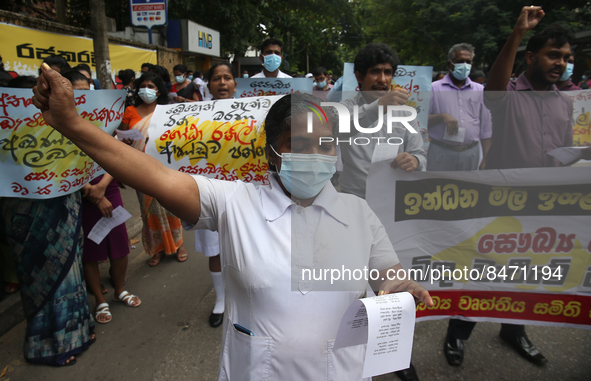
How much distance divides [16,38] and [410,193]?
708 cm

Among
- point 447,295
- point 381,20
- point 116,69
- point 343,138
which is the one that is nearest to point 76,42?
point 116,69

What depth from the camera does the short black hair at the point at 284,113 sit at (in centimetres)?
125

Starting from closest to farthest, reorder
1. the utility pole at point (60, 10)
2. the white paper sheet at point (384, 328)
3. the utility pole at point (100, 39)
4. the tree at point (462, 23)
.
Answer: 1. the white paper sheet at point (384, 328)
2. the utility pole at point (100, 39)
3. the utility pole at point (60, 10)
4. the tree at point (462, 23)

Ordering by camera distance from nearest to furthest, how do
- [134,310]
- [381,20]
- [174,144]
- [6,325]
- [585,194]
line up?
[585,194] → [174,144] → [6,325] → [134,310] → [381,20]

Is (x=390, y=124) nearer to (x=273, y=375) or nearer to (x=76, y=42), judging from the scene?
(x=273, y=375)

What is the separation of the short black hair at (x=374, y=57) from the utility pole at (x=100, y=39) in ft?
15.3

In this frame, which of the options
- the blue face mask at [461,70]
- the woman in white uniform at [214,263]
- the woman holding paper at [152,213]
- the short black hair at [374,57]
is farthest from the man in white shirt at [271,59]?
the woman in white uniform at [214,263]

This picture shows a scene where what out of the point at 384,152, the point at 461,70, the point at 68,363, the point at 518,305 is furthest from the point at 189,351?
the point at 461,70

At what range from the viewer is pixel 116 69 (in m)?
8.77

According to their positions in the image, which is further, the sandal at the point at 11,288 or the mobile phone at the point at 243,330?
the sandal at the point at 11,288

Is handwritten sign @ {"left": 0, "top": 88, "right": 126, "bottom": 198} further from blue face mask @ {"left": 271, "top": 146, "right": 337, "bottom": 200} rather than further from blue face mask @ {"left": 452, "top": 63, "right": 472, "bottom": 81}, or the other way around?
blue face mask @ {"left": 452, "top": 63, "right": 472, "bottom": 81}

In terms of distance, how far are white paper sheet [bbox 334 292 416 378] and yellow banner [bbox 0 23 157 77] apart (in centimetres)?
703

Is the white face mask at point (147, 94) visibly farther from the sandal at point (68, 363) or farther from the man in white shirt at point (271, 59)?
the sandal at point (68, 363)

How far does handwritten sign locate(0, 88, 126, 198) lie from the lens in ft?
6.40
